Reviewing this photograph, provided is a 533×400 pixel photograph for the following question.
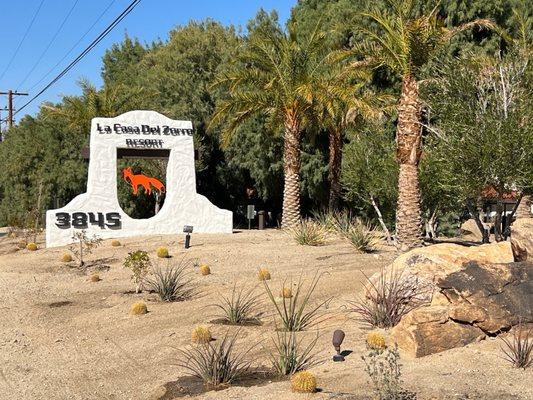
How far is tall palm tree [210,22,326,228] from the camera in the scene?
24219 millimetres

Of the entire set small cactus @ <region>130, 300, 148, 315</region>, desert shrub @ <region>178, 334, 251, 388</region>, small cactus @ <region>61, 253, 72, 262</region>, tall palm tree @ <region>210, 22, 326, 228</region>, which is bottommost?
desert shrub @ <region>178, 334, 251, 388</region>

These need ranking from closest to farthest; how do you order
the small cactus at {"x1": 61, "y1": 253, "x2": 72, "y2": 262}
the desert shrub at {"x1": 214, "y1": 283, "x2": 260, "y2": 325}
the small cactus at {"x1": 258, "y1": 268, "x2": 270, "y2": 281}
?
the desert shrub at {"x1": 214, "y1": 283, "x2": 260, "y2": 325}
the small cactus at {"x1": 258, "y1": 268, "x2": 270, "y2": 281}
the small cactus at {"x1": 61, "y1": 253, "x2": 72, "y2": 262}

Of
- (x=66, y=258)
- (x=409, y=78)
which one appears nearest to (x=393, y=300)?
(x=409, y=78)

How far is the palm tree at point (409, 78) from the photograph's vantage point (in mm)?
17172

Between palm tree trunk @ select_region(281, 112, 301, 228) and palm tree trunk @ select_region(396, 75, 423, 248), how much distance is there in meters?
7.06

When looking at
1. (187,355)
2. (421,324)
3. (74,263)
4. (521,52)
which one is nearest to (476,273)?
(421,324)

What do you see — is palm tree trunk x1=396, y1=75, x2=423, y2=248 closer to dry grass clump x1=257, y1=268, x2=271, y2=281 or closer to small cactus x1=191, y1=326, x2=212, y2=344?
dry grass clump x1=257, y1=268, x2=271, y2=281

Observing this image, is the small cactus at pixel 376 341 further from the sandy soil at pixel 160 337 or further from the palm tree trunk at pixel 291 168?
the palm tree trunk at pixel 291 168

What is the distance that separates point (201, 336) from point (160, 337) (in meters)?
1.00

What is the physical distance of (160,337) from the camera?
10.3 meters

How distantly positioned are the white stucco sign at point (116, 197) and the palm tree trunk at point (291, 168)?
2.22 metres

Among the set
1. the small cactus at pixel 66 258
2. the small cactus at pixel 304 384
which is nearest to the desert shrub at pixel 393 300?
the small cactus at pixel 304 384

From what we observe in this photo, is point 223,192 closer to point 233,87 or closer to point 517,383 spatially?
point 233,87

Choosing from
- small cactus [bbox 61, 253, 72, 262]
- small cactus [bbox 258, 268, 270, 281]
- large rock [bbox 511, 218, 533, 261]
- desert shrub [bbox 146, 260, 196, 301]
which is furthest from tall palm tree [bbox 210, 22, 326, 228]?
large rock [bbox 511, 218, 533, 261]
